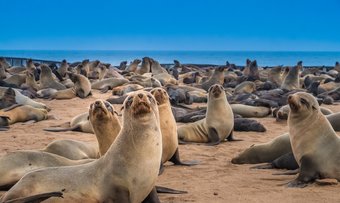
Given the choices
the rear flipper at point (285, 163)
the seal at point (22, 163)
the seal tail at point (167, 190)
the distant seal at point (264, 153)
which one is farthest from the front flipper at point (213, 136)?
the seal at point (22, 163)

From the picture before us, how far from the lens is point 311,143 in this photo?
5625mm

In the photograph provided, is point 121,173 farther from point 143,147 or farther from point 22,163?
point 22,163

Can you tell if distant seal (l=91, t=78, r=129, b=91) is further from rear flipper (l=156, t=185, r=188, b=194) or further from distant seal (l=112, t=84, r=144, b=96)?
rear flipper (l=156, t=185, r=188, b=194)

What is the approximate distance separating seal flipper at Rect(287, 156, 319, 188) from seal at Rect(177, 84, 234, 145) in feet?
9.65

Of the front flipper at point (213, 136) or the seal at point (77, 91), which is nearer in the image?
the front flipper at point (213, 136)

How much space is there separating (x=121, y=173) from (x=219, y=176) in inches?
84.4

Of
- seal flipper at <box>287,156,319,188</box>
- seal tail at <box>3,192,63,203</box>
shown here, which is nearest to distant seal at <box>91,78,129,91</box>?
seal flipper at <box>287,156,319,188</box>

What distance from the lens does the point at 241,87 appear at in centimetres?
1641

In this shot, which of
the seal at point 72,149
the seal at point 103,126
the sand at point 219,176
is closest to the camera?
the sand at point 219,176

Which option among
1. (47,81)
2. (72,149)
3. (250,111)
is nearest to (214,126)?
(72,149)

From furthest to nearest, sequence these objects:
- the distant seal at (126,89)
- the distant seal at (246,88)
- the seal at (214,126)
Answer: the distant seal at (246,88)
the distant seal at (126,89)
the seal at (214,126)

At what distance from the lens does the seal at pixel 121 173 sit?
403cm

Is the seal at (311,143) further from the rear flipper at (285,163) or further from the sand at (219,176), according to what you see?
the rear flipper at (285,163)

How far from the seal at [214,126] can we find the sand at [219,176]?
21 cm
